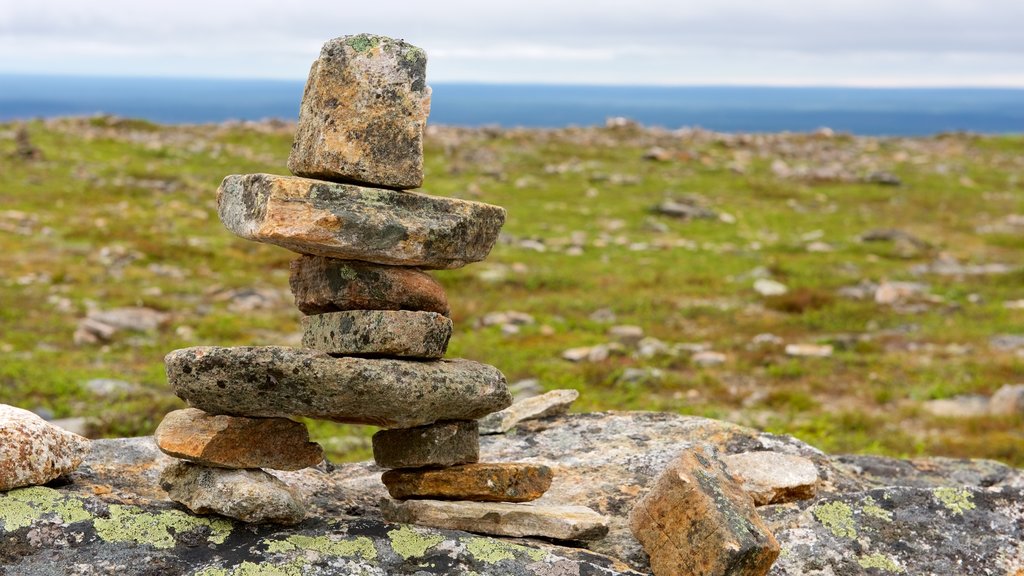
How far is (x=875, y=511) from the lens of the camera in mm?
7238

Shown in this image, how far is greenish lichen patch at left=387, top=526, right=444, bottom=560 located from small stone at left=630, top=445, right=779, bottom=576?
150cm

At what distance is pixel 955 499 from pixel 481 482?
149 inches

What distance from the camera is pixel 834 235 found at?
3622 centimetres

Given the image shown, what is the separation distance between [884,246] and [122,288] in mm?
25348

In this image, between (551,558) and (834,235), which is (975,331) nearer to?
(834,235)

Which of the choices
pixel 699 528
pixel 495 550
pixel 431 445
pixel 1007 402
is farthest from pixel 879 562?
pixel 1007 402

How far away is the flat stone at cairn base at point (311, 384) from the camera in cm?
600

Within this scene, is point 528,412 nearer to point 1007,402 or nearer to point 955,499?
point 955,499

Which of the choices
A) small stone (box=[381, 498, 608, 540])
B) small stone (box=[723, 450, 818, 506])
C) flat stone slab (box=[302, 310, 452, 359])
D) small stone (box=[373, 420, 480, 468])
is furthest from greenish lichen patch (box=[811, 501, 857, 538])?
flat stone slab (box=[302, 310, 452, 359])

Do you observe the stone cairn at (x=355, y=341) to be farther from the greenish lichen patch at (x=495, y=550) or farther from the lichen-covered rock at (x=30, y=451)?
the lichen-covered rock at (x=30, y=451)

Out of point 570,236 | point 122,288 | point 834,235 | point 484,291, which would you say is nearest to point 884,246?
point 834,235

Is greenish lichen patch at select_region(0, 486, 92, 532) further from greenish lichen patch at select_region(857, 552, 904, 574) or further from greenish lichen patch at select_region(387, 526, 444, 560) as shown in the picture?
greenish lichen patch at select_region(857, 552, 904, 574)

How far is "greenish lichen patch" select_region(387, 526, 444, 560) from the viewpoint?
5948 millimetres

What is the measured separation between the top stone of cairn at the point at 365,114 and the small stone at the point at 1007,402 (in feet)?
47.6
